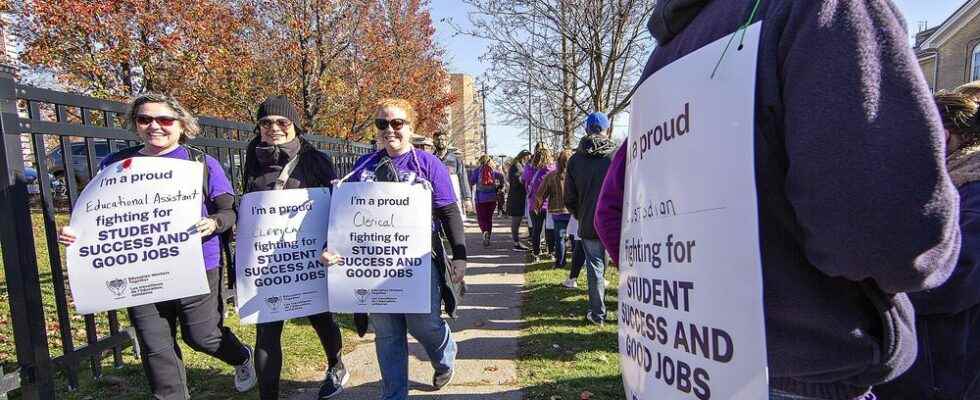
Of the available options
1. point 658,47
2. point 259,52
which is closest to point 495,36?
point 259,52

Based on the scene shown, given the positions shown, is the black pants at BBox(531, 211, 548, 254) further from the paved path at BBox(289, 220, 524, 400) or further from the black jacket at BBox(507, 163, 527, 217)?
the paved path at BBox(289, 220, 524, 400)

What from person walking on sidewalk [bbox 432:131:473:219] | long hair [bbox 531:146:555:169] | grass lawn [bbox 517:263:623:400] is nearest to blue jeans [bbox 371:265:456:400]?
grass lawn [bbox 517:263:623:400]

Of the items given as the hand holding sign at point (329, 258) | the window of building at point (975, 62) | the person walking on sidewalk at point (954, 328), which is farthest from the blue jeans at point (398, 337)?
the window of building at point (975, 62)

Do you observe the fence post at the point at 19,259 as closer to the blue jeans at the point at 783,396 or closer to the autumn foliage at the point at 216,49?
the blue jeans at the point at 783,396

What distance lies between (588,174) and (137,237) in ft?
11.0

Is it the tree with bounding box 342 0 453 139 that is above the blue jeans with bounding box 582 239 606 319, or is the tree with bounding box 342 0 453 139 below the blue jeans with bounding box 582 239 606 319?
above

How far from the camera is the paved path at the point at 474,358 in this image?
137 inches

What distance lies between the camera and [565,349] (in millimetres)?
4211

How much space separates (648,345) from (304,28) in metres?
8.53

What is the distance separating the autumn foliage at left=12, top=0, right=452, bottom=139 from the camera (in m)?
7.68

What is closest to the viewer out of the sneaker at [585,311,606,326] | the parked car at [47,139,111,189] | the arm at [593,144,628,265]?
the arm at [593,144,628,265]

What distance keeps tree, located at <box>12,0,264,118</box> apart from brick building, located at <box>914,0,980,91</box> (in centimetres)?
2677

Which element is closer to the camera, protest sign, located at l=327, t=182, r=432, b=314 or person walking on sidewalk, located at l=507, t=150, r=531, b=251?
protest sign, located at l=327, t=182, r=432, b=314

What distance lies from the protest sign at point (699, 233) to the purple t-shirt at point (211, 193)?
8.78ft
